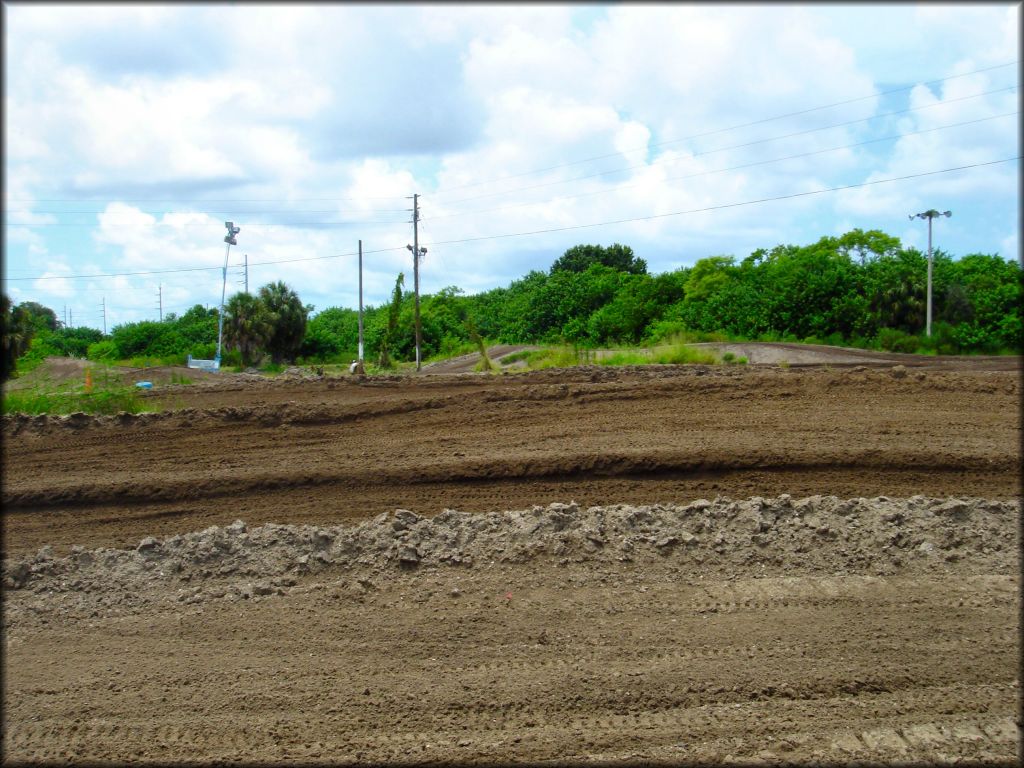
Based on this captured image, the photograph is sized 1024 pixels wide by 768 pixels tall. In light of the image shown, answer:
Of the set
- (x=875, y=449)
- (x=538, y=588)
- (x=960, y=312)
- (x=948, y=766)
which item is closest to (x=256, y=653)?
(x=538, y=588)

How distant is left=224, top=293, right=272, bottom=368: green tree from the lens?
39.2 meters

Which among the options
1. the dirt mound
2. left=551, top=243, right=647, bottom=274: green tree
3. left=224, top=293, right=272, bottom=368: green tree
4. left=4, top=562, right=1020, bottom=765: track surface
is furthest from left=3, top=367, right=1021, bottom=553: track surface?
left=551, top=243, right=647, bottom=274: green tree

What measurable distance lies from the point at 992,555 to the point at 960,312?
21.6ft

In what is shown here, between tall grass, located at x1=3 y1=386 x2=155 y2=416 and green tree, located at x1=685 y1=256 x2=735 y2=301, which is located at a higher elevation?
green tree, located at x1=685 y1=256 x2=735 y2=301

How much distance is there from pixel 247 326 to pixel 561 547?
3648 centimetres

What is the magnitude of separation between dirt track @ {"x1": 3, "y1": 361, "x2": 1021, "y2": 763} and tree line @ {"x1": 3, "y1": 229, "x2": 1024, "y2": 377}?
210 centimetres

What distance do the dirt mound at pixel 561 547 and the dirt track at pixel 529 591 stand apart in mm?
24

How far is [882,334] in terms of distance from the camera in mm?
19484

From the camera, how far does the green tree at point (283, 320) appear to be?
131 ft

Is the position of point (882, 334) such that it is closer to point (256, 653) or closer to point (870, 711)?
point (870, 711)

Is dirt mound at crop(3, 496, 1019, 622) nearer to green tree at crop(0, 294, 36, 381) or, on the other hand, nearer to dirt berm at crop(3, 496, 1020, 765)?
dirt berm at crop(3, 496, 1020, 765)

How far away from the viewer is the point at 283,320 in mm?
40062

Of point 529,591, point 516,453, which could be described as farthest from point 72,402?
point 529,591

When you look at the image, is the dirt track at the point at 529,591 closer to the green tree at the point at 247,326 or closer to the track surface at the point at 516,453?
the track surface at the point at 516,453
